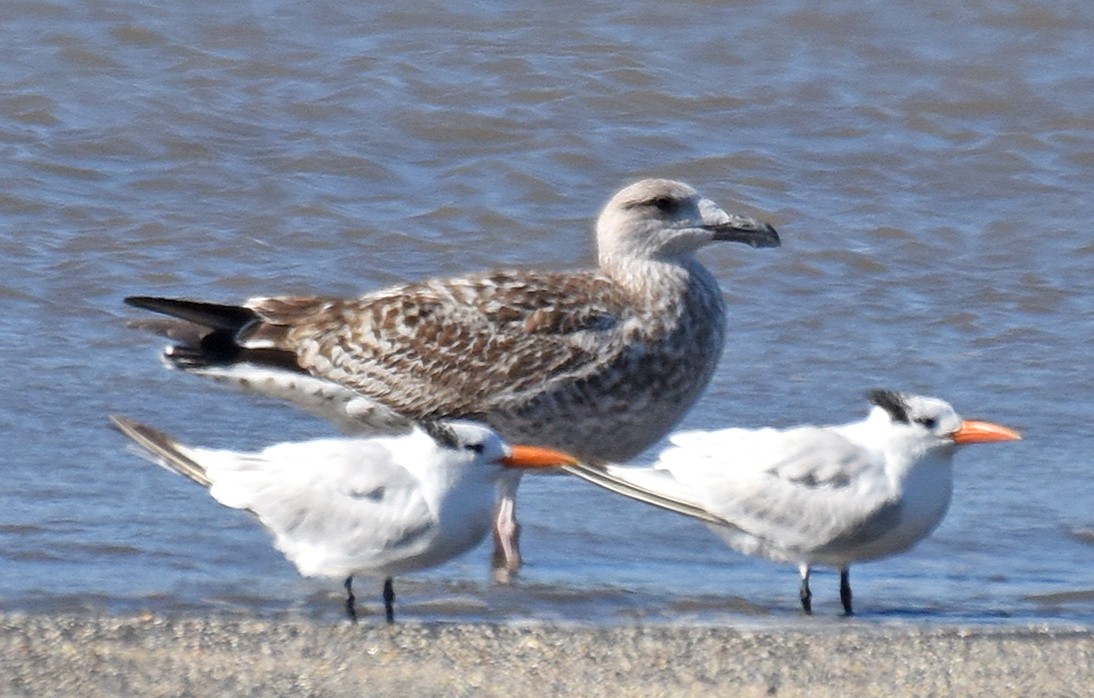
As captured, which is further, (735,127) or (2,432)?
(735,127)

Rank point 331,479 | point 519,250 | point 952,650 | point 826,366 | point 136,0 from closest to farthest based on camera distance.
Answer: point 952,650 < point 331,479 < point 826,366 < point 519,250 < point 136,0

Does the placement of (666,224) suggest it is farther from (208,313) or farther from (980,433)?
(980,433)

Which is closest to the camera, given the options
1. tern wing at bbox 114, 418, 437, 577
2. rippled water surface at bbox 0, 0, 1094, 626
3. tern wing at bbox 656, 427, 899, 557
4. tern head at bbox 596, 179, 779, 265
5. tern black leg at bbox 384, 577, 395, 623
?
tern wing at bbox 114, 418, 437, 577

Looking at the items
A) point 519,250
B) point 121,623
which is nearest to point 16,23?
point 519,250

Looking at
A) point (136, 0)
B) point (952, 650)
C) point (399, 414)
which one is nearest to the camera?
point (952, 650)

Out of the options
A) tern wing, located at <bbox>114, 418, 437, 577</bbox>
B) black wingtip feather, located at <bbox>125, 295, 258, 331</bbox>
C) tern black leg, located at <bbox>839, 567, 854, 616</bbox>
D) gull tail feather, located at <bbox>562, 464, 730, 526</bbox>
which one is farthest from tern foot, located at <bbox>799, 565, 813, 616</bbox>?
black wingtip feather, located at <bbox>125, 295, 258, 331</bbox>

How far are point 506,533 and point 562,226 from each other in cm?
384

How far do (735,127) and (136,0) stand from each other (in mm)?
3785

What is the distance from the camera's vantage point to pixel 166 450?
6.43 m

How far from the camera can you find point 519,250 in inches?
420

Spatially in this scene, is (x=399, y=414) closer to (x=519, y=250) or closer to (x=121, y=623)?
(x=121, y=623)

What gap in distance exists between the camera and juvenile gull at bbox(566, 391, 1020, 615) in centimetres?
638

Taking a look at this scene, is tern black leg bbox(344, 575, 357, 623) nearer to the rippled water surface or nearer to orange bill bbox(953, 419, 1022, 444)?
the rippled water surface

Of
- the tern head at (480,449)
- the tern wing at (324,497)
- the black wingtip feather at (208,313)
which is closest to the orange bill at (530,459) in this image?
the tern head at (480,449)
